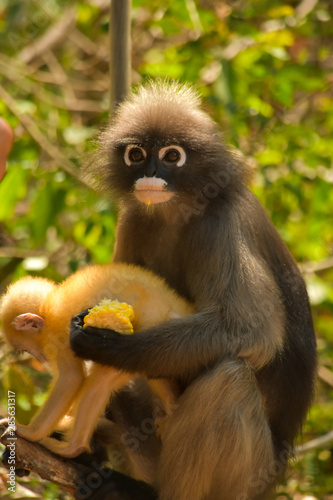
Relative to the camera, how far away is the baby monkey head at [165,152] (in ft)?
14.9

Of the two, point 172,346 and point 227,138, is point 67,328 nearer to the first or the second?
point 172,346

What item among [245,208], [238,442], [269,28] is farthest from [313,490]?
[269,28]

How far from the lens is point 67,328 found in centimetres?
441

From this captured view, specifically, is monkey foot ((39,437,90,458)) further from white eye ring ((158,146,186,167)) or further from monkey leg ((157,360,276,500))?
white eye ring ((158,146,186,167))

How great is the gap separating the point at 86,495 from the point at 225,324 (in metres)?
1.35

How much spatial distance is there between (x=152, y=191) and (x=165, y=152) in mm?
312

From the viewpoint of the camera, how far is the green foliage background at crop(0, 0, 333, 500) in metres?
6.35

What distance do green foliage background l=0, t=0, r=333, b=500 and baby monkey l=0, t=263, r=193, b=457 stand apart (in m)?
1.12

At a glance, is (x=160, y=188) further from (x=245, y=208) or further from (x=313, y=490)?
(x=313, y=490)

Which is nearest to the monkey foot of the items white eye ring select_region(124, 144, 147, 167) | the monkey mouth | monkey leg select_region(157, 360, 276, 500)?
monkey leg select_region(157, 360, 276, 500)

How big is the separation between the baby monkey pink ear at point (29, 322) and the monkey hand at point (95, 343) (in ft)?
1.07

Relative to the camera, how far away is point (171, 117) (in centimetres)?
467

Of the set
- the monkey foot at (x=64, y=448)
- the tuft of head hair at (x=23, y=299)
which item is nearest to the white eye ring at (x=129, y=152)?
the tuft of head hair at (x=23, y=299)

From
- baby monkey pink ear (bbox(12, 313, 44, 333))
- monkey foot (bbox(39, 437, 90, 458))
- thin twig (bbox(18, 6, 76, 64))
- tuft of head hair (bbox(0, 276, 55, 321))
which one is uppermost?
thin twig (bbox(18, 6, 76, 64))
